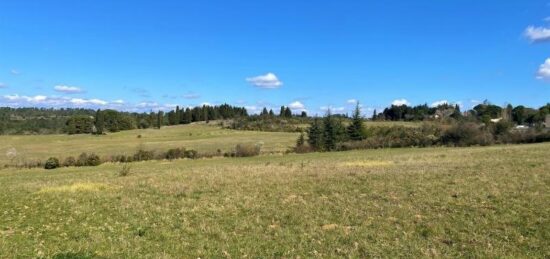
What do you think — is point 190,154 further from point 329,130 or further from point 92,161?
point 329,130

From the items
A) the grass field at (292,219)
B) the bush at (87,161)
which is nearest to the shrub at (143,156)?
the bush at (87,161)

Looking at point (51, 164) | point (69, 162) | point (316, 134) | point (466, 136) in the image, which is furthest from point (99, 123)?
point (466, 136)

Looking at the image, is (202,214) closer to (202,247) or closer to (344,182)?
(202,247)

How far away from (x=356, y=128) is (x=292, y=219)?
265ft

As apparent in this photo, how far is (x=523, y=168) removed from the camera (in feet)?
74.0

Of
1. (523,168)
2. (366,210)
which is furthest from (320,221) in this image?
(523,168)

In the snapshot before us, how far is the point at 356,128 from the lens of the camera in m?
92.1

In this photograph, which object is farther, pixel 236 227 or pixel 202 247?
pixel 236 227

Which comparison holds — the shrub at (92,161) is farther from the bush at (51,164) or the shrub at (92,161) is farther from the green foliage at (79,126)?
the green foliage at (79,126)

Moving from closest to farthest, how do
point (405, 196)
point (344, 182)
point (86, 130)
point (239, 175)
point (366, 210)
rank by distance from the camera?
point (366, 210) < point (405, 196) < point (344, 182) < point (239, 175) < point (86, 130)

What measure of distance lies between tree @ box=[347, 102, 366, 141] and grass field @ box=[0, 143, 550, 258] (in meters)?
70.8

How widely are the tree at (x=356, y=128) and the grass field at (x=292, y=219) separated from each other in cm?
7080

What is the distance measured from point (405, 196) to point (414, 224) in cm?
393

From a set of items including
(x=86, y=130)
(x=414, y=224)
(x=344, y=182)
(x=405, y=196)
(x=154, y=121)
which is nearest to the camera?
(x=414, y=224)
